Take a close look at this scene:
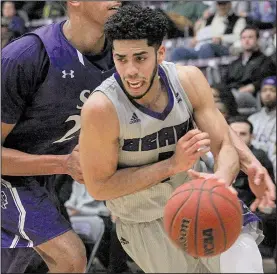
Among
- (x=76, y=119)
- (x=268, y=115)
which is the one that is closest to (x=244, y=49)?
(x=268, y=115)

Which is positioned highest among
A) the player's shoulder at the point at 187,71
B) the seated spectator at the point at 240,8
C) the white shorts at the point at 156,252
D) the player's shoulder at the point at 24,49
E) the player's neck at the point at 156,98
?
the player's shoulder at the point at 24,49

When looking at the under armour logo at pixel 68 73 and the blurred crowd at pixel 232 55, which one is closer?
the under armour logo at pixel 68 73

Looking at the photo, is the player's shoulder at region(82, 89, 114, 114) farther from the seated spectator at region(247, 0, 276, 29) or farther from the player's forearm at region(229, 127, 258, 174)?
the seated spectator at region(247, 0, 276, 29)

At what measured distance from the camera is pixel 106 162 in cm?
302

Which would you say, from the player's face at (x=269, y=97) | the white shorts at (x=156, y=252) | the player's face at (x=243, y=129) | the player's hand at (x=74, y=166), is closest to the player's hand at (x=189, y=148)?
the white shorts at (x=156, y=252)

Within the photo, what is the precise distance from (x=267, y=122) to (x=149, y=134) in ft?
10.4

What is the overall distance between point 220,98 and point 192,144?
2.70 m

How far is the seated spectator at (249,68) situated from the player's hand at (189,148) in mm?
3905

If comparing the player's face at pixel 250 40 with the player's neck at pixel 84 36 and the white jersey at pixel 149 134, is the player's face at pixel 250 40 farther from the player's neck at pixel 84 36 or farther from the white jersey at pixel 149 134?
the white jersey at pixel 149 134

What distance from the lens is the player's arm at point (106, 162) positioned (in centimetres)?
295

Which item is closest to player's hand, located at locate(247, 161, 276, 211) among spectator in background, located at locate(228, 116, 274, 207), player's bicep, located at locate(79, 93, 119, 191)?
player's bicep, located at locate(79, 93, 119, 191)

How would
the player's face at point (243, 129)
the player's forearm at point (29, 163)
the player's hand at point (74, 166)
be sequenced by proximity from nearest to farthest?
the player's hand at point (74, 166) < the player's forearm at point (29, 163) < the player's face at point (243, 129)

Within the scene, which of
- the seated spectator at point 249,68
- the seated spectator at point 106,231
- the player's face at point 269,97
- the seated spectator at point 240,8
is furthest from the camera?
the seated spectator at point 240,8

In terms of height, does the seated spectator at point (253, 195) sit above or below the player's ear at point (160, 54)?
below
